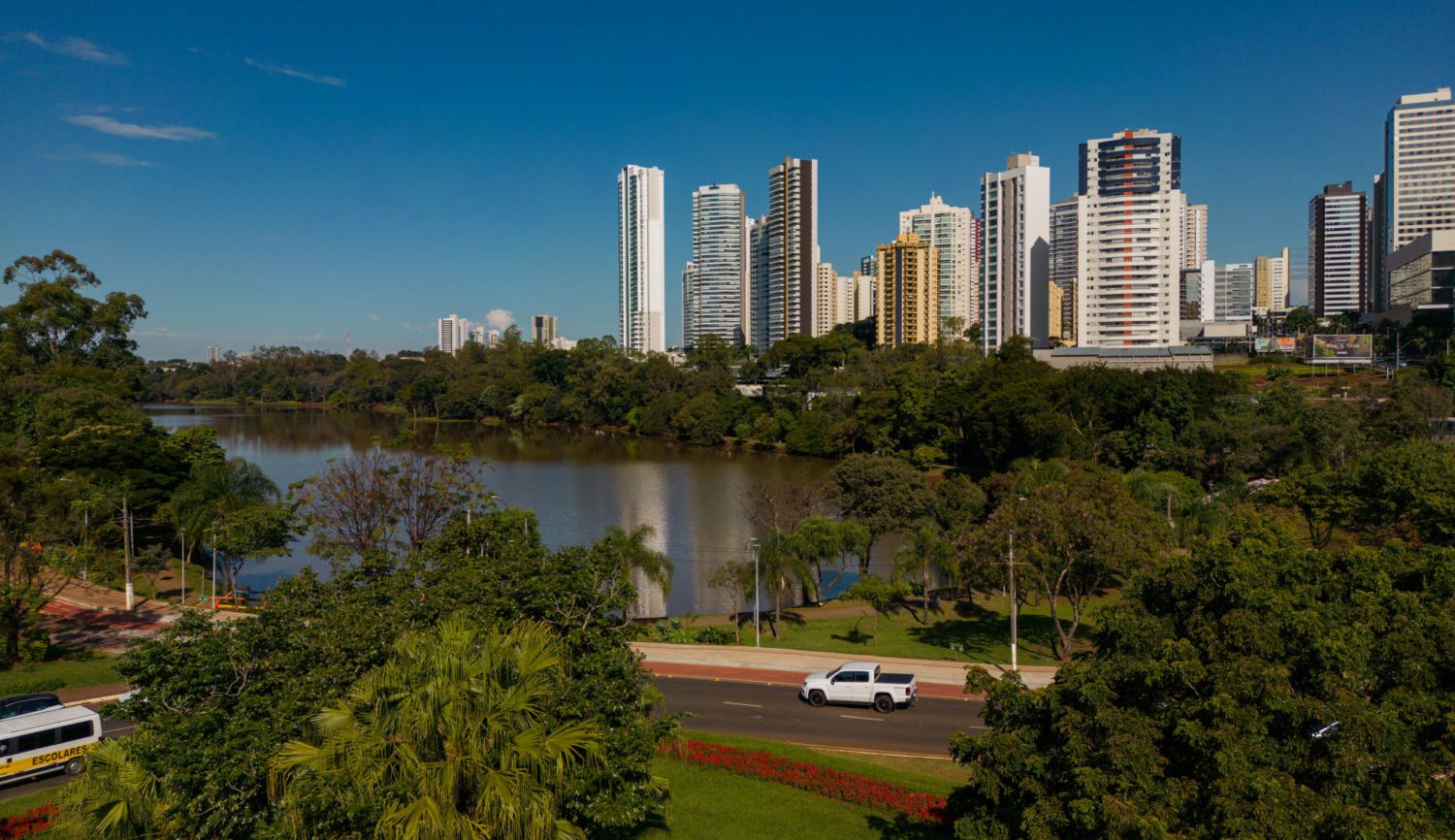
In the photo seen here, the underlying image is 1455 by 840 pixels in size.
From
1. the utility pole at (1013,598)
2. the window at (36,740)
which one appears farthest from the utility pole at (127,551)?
the utility pole at (1013,598)

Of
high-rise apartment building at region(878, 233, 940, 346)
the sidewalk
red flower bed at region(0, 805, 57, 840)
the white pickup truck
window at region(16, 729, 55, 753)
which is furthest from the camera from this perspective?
high-rise apartment building at region(878, 233, 940, 346)

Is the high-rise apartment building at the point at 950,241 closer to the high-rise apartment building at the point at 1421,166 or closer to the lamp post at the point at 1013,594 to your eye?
→ the high-rise apartment building at the point at 1421,166

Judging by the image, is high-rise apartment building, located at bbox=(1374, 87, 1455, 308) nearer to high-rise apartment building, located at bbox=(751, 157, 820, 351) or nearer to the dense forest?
the dense forest

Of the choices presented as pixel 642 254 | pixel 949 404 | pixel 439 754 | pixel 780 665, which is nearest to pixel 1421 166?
pixel 949 404

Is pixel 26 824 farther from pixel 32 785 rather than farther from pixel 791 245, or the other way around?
pixel 791 245

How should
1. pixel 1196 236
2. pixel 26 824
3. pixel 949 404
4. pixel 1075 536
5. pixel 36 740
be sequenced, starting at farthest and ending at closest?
1. pixel 1196 236
2. pixel 949 404
3. pixel 1075 536
4. pixel 36 740
5. pixel 26 824

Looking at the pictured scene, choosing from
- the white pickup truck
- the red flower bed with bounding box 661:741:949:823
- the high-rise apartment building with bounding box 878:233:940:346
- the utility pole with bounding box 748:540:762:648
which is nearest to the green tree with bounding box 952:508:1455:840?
the red flower bed with bounding box 661:741:949:823
